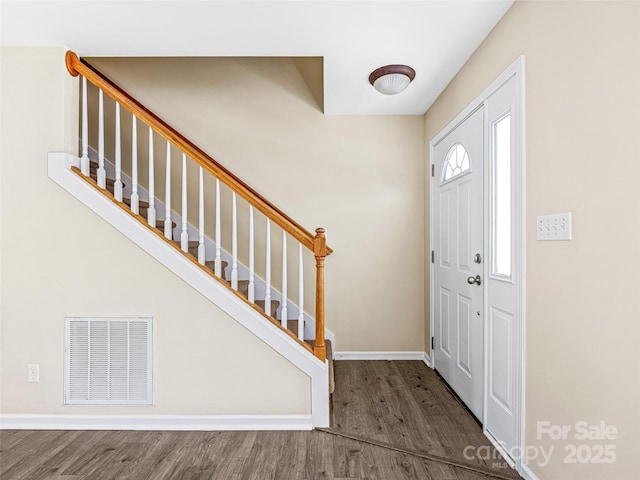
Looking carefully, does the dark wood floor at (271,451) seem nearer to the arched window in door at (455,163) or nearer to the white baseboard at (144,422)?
the white baseboard at (144,422)

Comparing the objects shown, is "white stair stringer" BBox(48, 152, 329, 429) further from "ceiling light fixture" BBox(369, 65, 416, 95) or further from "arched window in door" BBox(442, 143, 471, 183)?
"ceiling light fixture" BBox(369, 65, 416, 95)

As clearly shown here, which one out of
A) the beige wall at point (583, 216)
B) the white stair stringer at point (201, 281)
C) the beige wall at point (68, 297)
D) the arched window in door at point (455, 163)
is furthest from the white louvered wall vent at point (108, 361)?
the arched window in door at point (455, 163)

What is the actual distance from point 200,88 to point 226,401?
280 centimetres

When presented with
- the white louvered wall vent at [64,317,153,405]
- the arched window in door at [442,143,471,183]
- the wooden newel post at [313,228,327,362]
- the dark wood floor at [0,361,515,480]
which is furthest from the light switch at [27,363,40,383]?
the arched window in door at [442,143,471,183]

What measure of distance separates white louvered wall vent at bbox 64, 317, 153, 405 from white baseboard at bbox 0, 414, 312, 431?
0.10 m

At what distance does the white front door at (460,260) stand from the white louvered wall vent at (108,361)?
2.11 meters

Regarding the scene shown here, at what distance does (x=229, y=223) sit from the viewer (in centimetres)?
347

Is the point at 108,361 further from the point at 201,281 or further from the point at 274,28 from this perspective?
the point at 274,28

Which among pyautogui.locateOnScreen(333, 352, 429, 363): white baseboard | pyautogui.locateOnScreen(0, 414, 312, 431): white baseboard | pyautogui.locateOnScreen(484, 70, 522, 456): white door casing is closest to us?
pyautogui.locateOnScreen(484, 70, 522, 456): white door casing

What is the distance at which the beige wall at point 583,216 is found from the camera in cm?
122

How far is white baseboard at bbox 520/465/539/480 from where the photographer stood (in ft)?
5.69

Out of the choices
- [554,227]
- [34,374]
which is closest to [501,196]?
[554,227]

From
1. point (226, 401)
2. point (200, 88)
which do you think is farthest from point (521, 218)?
point (200, 88)

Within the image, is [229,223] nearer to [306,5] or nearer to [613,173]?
[306,5]
